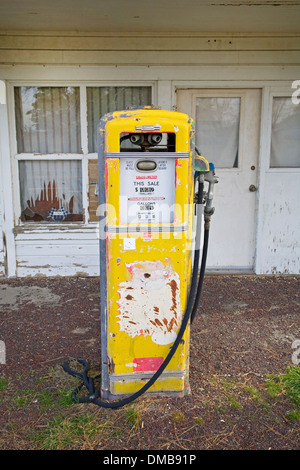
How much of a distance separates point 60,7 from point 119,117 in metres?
2.40

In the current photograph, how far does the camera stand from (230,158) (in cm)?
A: 502

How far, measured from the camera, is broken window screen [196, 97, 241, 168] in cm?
489

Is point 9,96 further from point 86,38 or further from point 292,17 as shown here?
point 292,17

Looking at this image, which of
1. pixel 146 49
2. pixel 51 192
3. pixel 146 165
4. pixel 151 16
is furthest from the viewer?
pixel 51 192

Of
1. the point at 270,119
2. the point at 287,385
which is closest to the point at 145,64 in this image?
the point at 270,119

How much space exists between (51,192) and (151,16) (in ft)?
7.77

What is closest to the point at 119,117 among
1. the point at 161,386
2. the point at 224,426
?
the point at 161,386

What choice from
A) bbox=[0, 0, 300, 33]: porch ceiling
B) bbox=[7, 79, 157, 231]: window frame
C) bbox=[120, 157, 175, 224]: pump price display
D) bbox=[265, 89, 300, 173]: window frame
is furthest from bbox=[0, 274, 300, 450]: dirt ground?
bbox=[0, 0, 300, 33]: porch ceiling

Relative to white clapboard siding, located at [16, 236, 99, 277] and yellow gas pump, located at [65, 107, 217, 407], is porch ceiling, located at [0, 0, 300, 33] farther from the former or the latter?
white clapboard siding, located at [16, 236, 99, 277]

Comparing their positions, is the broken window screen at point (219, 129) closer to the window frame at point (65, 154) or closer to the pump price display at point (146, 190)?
the window frame at point (65, 154)

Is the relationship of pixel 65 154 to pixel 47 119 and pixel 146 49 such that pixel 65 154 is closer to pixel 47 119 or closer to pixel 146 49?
pixel 47 119

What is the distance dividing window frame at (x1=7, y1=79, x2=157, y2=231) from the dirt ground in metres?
0.81

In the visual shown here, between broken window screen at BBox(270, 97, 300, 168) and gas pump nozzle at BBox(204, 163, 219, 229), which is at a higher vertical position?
broken window screen at BBox(270, 97, 300, 168)

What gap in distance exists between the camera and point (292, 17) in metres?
4.14
